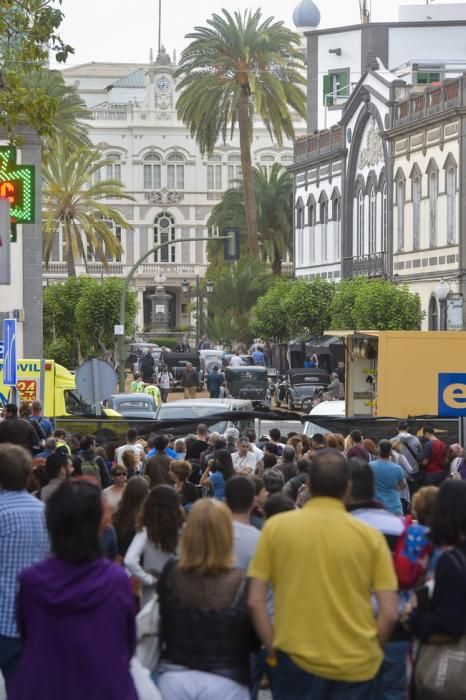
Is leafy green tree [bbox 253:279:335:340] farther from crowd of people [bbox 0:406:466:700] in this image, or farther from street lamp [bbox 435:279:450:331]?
crowd of people [bbox 0:406:466:700]

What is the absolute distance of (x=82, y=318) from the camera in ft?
180

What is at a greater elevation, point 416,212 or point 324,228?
point 324,228

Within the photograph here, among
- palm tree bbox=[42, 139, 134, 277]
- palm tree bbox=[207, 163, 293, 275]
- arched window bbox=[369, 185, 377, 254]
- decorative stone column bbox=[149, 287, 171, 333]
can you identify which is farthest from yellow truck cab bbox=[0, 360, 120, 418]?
decorative stone column bbox=[149, 287, 171, 333]

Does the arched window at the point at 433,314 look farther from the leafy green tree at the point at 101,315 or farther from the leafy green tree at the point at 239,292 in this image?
the leafy green tree at the point at 239,292

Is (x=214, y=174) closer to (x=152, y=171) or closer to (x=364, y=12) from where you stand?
(x=152, y=171)

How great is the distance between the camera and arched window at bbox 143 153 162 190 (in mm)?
118000

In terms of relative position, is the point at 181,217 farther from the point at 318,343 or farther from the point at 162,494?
the point at 162,494

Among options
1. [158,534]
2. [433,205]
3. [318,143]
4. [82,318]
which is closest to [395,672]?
A: [158,534]

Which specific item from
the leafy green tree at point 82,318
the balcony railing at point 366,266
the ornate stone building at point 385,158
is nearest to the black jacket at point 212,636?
the ornate stone building at point 385,158

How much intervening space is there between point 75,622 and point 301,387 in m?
39.8

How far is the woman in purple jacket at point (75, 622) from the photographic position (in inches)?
245

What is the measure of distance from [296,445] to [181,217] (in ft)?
330

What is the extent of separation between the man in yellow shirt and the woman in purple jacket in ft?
2.20

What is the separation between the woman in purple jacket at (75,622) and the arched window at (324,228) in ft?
203
